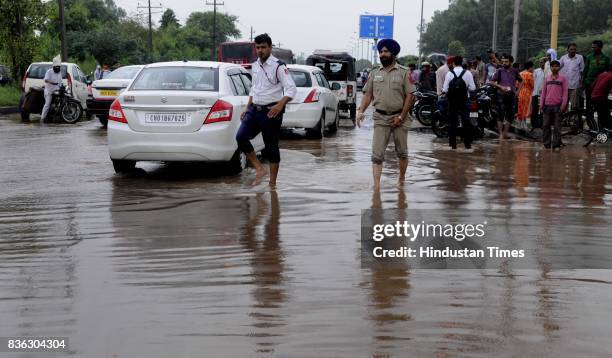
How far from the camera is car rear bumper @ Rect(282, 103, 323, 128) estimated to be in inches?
693

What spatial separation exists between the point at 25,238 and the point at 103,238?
2.20 feet

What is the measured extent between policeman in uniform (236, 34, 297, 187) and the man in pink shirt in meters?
7.29

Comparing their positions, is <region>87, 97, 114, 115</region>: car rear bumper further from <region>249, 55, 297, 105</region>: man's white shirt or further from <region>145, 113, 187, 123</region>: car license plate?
<region>249, 55, 297, 105</region>: man's white shirt

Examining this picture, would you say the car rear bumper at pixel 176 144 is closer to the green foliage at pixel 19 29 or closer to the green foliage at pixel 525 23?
the green foliage at pixel 19 29

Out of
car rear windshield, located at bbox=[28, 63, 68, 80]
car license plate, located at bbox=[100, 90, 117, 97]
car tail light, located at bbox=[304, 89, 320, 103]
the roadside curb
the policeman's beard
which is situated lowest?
the roadside curb

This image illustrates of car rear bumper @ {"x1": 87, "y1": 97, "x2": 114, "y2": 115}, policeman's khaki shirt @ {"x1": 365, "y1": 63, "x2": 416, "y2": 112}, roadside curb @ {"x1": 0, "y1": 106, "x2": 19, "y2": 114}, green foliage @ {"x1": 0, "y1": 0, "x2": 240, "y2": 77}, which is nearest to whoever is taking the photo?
policeman's khaki shirt @ {"x1": 365, "y1": 63, "x2": 416, "y2": 112}

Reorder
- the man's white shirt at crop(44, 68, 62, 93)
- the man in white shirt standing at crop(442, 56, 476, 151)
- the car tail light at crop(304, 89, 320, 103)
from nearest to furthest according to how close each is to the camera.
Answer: the man in white shirt standing at crop(442, 56, 476, 151), the car tail light at crop(304, 89, 320, 103), the man's white shirt at crop(44, 68, 62, 93)

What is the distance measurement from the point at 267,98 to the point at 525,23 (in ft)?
333

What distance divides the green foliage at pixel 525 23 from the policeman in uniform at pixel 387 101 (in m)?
89.7

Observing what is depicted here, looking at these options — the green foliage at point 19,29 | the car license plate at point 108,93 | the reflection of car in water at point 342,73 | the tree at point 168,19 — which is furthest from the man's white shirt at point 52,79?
the tree at point 168,19

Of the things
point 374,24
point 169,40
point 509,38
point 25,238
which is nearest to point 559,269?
point 25,238

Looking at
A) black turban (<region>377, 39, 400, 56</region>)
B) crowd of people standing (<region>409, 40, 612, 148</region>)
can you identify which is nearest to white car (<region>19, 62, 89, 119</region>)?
crowd of people standing (<region>409, 40, 612, 148</region>)

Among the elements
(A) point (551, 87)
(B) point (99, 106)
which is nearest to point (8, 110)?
(B) point (99, 106)

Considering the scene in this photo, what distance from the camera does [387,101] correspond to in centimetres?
992
